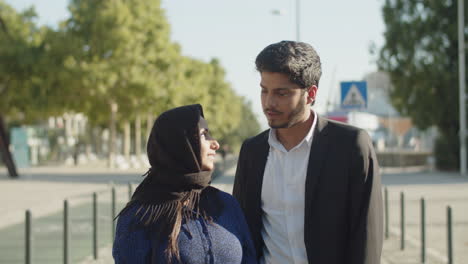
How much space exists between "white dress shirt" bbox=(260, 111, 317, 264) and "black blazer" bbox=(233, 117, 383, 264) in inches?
3.3

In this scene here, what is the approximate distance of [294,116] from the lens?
300cm

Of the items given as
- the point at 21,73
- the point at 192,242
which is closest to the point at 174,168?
the point at 192,242

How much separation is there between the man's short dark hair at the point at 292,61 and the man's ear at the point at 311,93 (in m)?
0.03

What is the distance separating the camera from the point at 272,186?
3088 millimetres

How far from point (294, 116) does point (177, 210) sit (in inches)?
31.8

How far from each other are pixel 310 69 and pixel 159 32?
124 ft

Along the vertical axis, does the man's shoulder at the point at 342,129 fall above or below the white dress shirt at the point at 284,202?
above

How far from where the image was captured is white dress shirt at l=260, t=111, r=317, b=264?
2.97m

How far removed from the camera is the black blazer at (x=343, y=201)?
2.82m

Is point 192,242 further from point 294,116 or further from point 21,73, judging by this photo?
point 21,73

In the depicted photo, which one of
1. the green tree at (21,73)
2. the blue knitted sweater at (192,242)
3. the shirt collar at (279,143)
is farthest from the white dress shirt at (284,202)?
the green tree at (21,73)

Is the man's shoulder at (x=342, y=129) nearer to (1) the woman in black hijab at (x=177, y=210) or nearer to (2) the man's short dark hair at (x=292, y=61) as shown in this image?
(2) the man's short dark hair at (x=292, y=61)

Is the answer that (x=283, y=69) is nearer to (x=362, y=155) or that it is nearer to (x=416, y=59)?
(x=362, y=155)

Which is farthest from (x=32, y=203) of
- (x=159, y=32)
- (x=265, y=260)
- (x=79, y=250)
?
(x=159, y=32)
